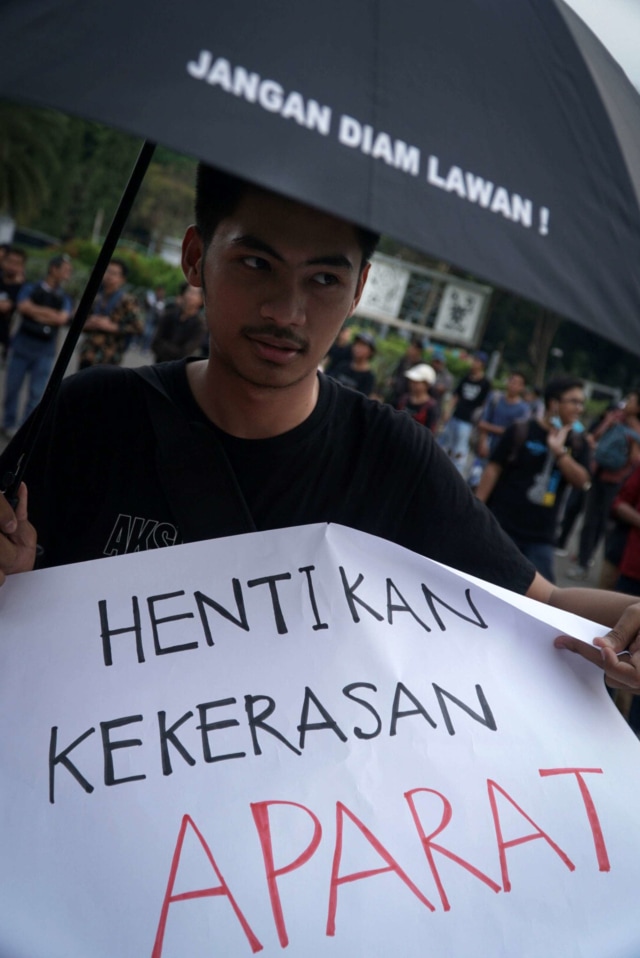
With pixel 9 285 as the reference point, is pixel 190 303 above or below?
above

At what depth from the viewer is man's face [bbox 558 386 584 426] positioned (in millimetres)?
7285

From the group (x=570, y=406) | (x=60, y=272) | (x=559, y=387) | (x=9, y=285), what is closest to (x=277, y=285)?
(x=570, y=406)

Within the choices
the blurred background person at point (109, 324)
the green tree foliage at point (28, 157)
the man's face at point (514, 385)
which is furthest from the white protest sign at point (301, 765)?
the green tree foliage at point (28, 157)

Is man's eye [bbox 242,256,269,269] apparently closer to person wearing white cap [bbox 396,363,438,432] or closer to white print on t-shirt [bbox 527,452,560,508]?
white print on t-shirt [bbox 527,452,560,508]

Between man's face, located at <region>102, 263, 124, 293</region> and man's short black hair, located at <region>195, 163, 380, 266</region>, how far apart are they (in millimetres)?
8870

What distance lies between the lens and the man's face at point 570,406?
7285 mm

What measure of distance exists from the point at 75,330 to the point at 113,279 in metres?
9.28

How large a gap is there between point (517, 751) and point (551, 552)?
5.28m

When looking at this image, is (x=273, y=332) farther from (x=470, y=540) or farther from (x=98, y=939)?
(x=98, y=939)

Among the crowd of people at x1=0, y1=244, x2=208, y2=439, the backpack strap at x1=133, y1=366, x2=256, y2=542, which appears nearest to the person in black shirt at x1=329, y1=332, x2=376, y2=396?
the crowd of people at x1=0, y1=244, x2=208, y2=439

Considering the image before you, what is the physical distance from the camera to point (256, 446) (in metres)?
1.91

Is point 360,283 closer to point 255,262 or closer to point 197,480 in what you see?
point 255,262

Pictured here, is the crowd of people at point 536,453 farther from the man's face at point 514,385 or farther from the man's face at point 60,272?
the man's face at point 60,272

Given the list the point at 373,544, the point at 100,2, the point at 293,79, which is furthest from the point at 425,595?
the point at 100,2
